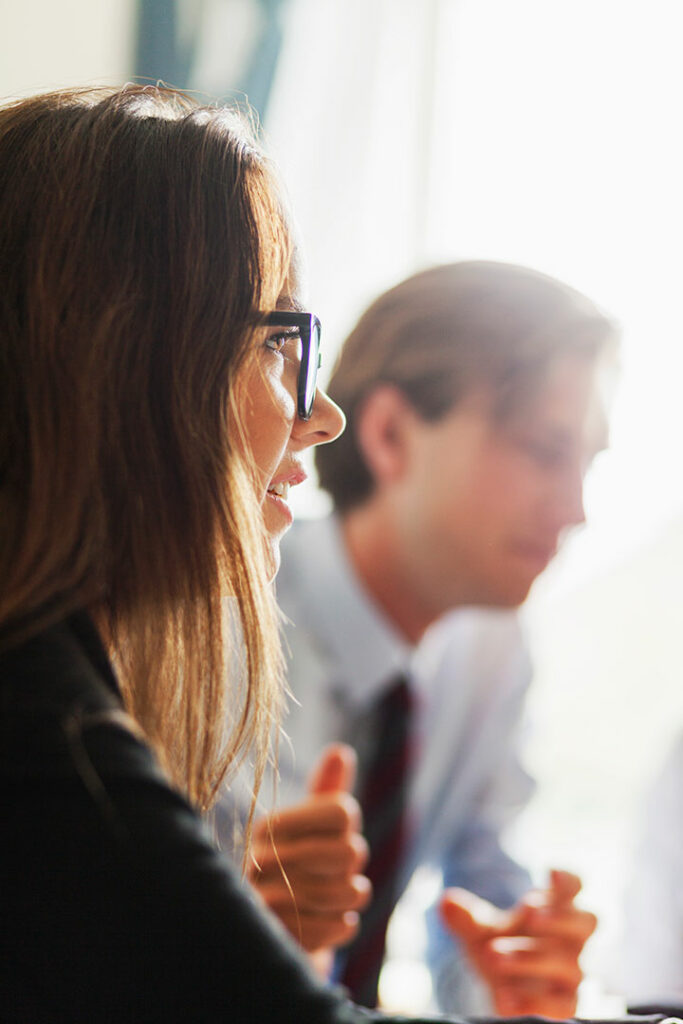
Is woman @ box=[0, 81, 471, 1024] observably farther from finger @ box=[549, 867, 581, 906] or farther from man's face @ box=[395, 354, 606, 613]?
man's face @ box=[395, 354, 606, 613]

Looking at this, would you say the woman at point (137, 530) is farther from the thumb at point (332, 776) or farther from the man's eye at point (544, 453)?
the man's eye at point (544, 453)

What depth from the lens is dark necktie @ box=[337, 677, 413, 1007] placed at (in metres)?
1.06

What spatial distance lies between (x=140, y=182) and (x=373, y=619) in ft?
2.88

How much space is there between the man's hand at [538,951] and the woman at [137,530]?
0.40m

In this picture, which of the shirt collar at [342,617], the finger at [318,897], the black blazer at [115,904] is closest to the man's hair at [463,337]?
the shirt collar at [342,617]

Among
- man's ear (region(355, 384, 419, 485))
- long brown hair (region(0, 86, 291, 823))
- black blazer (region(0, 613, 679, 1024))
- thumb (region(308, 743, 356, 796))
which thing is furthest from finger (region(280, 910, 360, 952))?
man's ear (region(355, 384, 419, 485))

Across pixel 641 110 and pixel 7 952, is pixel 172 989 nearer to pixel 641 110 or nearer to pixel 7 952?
pixel 7 952

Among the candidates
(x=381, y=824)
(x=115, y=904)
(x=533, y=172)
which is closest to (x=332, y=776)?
(x=381, y=824)

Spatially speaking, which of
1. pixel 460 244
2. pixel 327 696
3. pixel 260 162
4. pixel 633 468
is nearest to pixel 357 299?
pixel 460 244

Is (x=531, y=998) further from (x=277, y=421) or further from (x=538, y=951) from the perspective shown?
(x=277, y=421)

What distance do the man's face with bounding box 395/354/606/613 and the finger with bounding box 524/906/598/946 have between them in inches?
16.5

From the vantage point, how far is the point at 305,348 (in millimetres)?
542

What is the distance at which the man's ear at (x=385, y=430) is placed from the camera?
1210 millimetres

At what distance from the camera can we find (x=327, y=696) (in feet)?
4.08
